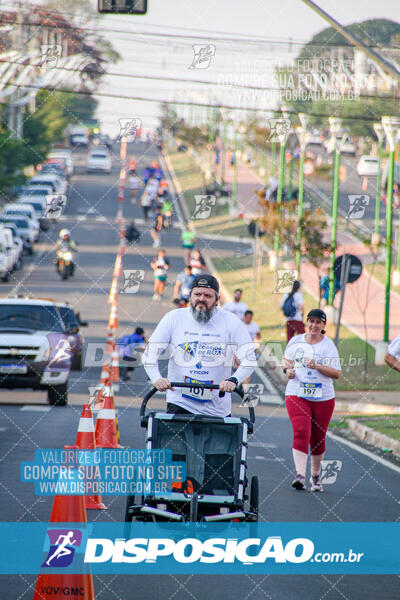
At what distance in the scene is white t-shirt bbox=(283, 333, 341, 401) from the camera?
11.9 m

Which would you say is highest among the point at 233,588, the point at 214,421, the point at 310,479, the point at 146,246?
the point at 214,421

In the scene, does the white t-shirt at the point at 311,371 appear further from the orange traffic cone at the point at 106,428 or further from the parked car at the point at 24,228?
the parked car at the point at 24,228

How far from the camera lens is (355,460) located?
14562 millimetres

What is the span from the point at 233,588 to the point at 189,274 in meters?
22.9

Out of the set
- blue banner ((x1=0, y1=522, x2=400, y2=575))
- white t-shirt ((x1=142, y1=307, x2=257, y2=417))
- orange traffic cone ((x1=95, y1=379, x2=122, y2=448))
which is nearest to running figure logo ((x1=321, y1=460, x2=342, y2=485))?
orange traffic cone ((x1=95, y1=379, x2=122, y2=448))

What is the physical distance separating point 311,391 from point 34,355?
7685 mm

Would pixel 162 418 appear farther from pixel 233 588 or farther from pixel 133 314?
pixel 133 314

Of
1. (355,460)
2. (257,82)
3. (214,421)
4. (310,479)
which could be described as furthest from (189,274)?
(214,421)

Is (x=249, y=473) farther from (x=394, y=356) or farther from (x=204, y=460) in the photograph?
(x=204, y=460)

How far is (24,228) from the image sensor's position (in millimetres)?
51781

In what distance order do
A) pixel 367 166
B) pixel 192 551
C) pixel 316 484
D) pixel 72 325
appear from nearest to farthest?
pixel 192 551
pixel 316 484
pixel 72 325
pixel 367 166

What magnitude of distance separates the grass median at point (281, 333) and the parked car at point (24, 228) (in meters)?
8.38

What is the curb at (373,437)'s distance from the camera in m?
15.8

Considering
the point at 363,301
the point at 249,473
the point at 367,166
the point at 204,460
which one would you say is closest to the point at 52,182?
the point at 367,166
